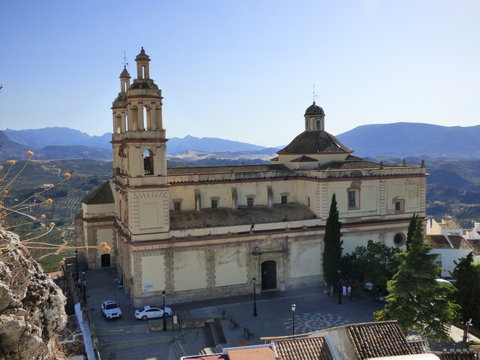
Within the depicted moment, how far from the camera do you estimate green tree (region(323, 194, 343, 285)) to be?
29.5 metres

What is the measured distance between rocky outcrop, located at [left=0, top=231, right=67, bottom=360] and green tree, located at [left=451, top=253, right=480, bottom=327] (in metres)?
22.3

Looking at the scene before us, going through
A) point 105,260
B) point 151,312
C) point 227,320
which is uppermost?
point 105,260

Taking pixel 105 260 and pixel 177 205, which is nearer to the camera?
pixel 177 205

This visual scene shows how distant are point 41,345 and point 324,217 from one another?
26.2m

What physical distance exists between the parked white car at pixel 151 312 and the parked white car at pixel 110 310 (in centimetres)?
109

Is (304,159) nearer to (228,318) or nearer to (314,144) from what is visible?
(314,144)

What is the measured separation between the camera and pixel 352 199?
3247 centimetres

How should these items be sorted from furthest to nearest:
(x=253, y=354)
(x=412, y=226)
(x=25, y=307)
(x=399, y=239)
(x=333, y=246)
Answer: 1. (x=399, y=239)
2. (x=412, y=226)
3. (x=333, y=246)
4. (x=253, y=354)
5. (x=25, y=307)

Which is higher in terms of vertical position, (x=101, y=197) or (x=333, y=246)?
(x=101, y=197)

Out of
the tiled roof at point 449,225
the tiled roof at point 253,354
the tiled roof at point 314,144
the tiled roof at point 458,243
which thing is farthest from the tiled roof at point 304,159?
the tiled roof at point 253,354

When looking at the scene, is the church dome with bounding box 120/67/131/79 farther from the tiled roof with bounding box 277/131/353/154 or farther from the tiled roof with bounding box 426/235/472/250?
the tiled roof with bounding box 426/235/472/250

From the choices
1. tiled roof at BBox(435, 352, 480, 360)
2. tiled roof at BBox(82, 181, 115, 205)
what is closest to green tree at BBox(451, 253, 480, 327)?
tiled roof at BBox(435, 352, 480, 360)

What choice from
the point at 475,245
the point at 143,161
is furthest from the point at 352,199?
the point at 143,161

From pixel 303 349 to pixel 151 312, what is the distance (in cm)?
1406
